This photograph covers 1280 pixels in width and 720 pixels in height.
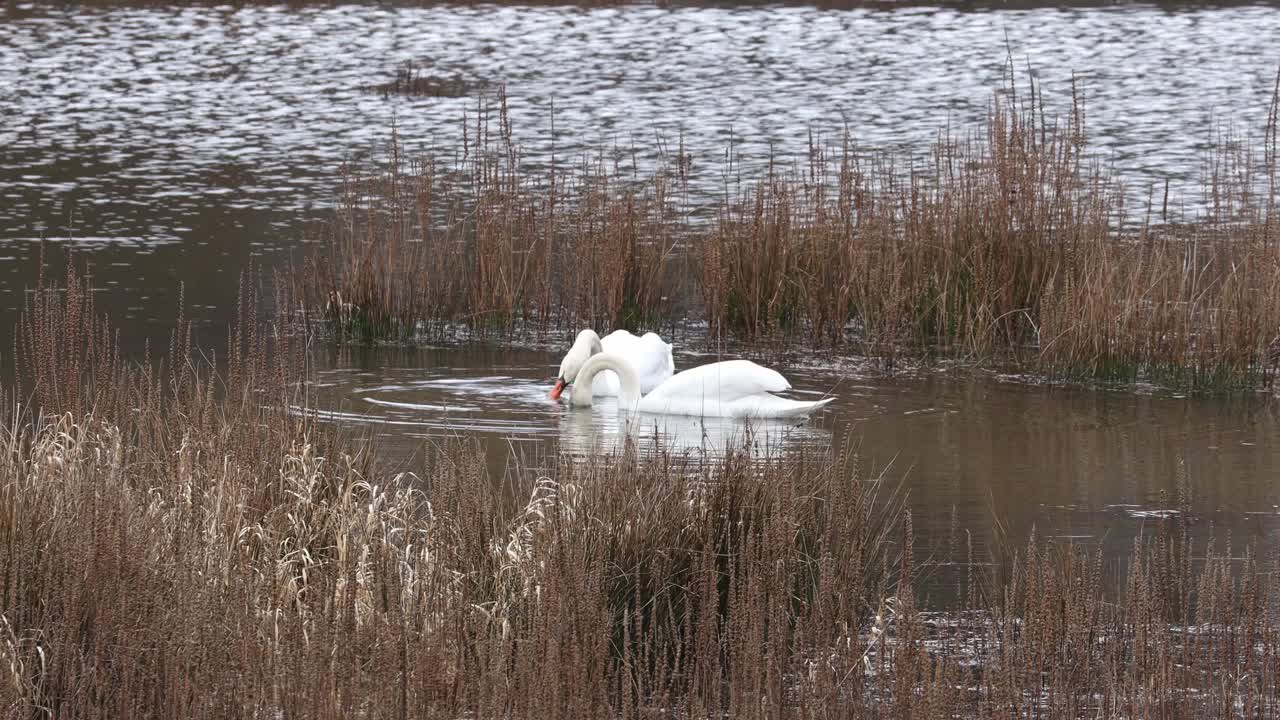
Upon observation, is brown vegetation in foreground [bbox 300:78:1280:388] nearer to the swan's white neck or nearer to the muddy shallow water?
the muddy shallow water

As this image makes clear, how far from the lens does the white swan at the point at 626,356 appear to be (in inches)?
417

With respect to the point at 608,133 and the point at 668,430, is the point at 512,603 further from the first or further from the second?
the point at 608,133

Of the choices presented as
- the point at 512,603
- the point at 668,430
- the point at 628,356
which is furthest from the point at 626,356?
the point at 512,603

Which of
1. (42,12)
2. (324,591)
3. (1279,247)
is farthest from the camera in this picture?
(42,12)

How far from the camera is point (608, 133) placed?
21203 millimetres

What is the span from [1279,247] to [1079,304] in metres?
1.18

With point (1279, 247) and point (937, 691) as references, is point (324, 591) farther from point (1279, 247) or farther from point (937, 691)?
point (1279, 247)

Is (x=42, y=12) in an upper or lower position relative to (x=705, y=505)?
upper

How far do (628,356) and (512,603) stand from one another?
4.67 meters

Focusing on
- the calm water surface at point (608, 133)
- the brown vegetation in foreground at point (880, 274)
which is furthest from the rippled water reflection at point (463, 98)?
the brown vegetation in foreground at point (880, 274)

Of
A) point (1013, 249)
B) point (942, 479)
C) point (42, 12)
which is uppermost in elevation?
point (42, 12)

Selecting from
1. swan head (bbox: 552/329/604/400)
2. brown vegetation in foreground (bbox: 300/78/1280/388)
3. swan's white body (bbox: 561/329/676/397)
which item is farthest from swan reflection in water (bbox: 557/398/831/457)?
brown vegetation in foreground (bbox: 300/78/1280/388)

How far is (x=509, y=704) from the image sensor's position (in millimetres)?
4793

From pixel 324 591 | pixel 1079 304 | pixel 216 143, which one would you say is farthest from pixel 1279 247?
pixel 216 143
